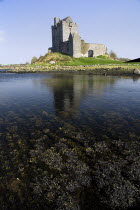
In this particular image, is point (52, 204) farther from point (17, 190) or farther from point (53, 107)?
point (53, 107)

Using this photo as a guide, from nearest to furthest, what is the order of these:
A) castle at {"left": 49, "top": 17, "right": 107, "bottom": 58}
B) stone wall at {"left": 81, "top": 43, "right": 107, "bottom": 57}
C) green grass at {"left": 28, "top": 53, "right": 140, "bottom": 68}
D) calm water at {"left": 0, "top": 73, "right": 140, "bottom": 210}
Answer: calm water at {"left": 0, "top": 73, "right": 140, "bottom": 210}
green grass at {"left": 28, "top": 53, "right": 140, "bottom": 68}
castle at {"left": 49, "top": 17, "right": 107, "bottom": 58}
stone wall at {"left": 81, "top": 43, "right": 107, "bottom": 57}

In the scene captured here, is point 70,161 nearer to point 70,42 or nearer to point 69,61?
point 69,61

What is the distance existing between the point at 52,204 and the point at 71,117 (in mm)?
10288

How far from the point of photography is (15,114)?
17734 millimetres

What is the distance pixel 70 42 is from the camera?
110500mm

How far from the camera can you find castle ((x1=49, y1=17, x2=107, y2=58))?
110375 millimetres

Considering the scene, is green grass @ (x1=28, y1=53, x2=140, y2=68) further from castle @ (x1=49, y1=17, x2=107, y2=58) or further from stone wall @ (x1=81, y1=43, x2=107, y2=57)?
stone wall @ (x1=81, y1=43, x2=107, y2=57)

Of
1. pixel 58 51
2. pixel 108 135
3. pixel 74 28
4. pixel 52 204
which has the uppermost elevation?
pixel 74 28

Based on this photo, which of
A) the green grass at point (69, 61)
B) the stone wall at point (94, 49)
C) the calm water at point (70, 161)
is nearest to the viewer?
the calm water at point (70, 161)

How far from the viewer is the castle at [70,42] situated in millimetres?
110375

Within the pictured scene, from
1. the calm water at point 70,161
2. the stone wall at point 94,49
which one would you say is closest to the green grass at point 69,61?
the stone wall at point 94,49

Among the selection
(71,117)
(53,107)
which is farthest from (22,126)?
(53,107)

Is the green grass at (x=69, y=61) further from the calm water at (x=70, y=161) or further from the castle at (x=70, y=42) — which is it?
the calm water at (x=70, y=161)

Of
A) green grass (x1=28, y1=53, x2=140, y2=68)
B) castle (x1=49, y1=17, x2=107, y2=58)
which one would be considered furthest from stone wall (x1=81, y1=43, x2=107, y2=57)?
green grass (x1=28, y1=53, x2=140, y2=68)
